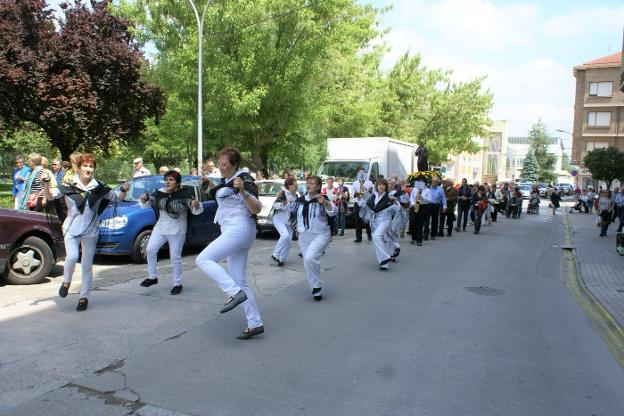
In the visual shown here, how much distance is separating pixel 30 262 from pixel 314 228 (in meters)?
4.06

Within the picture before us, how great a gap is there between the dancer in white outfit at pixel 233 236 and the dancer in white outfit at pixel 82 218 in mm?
1692

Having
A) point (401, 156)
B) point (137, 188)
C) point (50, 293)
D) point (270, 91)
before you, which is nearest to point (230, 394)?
point (50, 293)

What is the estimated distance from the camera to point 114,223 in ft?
30.2

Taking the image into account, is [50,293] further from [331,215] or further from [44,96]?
[44,96]

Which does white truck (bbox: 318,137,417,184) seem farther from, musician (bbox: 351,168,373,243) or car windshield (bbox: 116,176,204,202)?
car windshield (bbox: 116,176,204,202)

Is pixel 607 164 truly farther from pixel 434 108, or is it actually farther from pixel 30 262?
pixel 30 262

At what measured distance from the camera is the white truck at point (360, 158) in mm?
18828

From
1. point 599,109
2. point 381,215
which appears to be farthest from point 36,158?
point 599,109

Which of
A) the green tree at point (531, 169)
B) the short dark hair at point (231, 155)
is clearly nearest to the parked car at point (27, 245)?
the short dark hair at point (231, 155)

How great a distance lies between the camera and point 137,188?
33.9 ft

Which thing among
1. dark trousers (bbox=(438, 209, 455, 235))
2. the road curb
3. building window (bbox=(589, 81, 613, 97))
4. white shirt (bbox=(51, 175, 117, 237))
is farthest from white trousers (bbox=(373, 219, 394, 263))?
building window (bbox=(589, 81, 613, 97))

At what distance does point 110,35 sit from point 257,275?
1477 centimetres

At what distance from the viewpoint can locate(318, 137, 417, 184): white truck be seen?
61.8ft

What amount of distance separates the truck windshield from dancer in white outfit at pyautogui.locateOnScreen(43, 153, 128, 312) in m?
12.9
